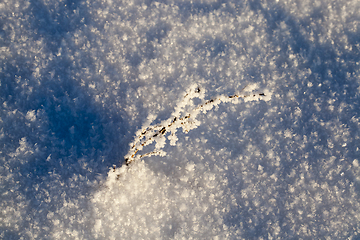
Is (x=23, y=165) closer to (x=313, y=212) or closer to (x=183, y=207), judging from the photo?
(x=183, y=207)

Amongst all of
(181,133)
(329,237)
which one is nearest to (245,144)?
(181,133)

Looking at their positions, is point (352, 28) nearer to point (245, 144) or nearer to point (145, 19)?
point (245, 144)

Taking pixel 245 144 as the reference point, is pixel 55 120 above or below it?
above

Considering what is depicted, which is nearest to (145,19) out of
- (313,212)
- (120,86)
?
(120,86)

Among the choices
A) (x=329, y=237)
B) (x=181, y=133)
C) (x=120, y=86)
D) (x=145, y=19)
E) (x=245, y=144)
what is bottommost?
(x=329, y=237)
